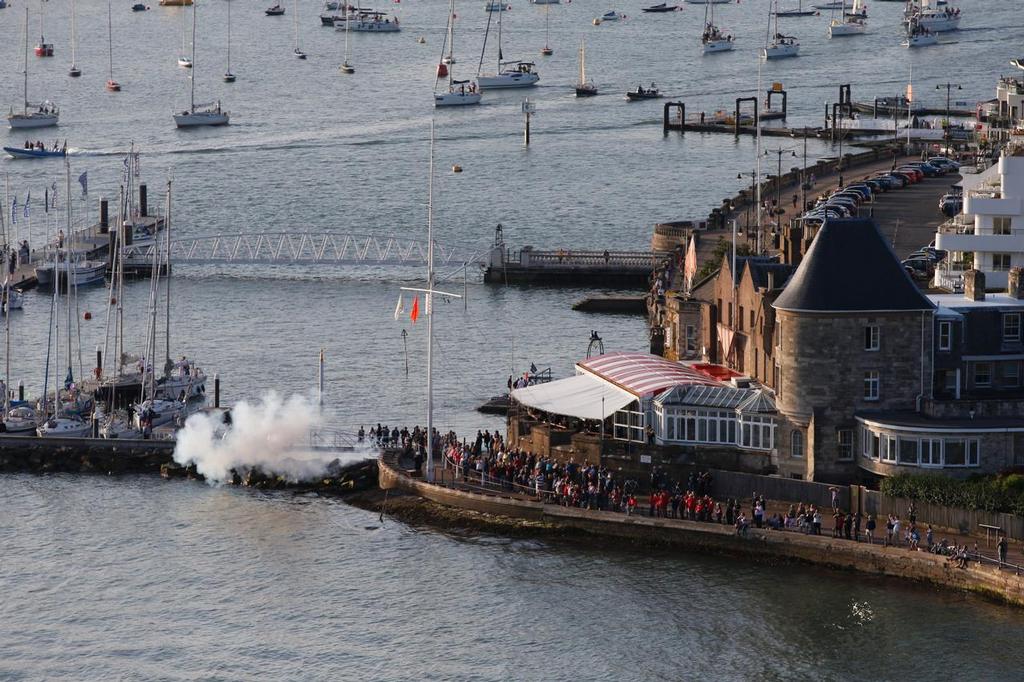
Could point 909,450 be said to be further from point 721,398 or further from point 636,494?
point 636,494

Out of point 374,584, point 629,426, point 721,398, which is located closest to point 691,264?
point 629,426

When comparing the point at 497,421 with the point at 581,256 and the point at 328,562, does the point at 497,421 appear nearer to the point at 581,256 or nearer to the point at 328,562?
the point at 328,562

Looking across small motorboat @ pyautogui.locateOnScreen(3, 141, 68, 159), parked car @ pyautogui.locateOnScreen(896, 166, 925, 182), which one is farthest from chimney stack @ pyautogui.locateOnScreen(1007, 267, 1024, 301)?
small motorboat @ pyautogui.locateOnScreen(3, 141, 68, 159)

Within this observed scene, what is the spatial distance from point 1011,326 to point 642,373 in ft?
44.0

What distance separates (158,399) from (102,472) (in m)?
8.64

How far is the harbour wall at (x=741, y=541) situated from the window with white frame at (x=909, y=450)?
3.90 meters

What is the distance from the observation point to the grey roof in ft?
250

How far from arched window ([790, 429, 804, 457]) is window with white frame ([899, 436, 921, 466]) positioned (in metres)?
3.81

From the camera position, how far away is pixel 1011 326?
7625 centimetres

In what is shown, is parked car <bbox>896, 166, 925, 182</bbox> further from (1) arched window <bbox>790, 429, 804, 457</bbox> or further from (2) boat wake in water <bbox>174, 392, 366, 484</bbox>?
(1) arched window <bbox>790, 429, 804, 457</bbox>

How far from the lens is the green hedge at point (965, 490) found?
230 ft

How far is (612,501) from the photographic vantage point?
75750mm

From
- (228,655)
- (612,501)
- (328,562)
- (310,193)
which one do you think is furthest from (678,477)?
(310,193)

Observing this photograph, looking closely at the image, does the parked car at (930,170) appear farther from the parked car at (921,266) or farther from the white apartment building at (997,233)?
the white apartment building at (997,233)
